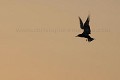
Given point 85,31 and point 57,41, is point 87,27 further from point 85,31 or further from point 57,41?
point 57,41

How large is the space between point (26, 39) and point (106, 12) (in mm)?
751

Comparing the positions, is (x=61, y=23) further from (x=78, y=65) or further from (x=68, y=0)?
(x=78, y=65)

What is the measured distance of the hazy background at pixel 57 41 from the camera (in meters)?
1.77

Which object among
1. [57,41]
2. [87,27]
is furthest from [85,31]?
[57,41]

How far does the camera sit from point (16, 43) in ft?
5.82

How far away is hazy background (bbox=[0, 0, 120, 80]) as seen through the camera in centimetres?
177

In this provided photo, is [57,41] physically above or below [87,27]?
below

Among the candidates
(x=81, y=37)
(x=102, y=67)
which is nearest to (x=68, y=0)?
(x=81, y=37)

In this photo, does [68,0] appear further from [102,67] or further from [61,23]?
[102,67]

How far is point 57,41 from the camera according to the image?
1.82 m

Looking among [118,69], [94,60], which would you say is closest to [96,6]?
[94,60]

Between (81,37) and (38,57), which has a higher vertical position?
(81,37)

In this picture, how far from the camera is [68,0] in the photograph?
6.07ft

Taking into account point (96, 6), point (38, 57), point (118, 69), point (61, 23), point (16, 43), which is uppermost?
point (96, 6)
